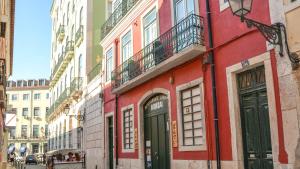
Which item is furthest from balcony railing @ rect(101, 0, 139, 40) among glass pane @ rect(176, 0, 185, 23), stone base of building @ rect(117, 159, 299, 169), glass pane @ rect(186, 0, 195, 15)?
stone base of building @ rect(117, 159, 299, 169)

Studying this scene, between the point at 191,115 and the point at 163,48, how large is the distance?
2520 millimetres

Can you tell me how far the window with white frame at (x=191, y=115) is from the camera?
11.2m

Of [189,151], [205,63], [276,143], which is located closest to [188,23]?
[205,63]

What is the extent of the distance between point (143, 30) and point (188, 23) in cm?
429

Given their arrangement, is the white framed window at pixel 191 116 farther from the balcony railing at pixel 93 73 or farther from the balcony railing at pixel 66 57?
the balcony railing at pixel 66 57

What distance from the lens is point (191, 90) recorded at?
1185 cm

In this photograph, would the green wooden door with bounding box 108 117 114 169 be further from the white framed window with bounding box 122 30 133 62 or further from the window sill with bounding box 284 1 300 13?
the window sill with bounding box 284 1 300 13

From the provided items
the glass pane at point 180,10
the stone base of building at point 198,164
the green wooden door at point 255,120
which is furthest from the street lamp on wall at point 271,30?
the glass pane at point 180,10

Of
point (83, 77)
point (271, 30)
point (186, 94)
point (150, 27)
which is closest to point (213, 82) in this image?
point (186, 94)

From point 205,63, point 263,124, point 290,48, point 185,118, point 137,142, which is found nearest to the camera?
point 290,48

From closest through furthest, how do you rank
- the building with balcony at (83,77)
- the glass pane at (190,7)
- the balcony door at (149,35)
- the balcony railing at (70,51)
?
the glass pane at (190,7)
the balcony door at (149,35)
the building with balcony at (83,77)
the balcony railing at (70,51)

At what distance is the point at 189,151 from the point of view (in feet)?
37.8

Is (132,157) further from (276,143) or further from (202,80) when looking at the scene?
(276,143)

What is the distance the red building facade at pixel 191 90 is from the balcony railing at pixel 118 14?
0.05 metres
